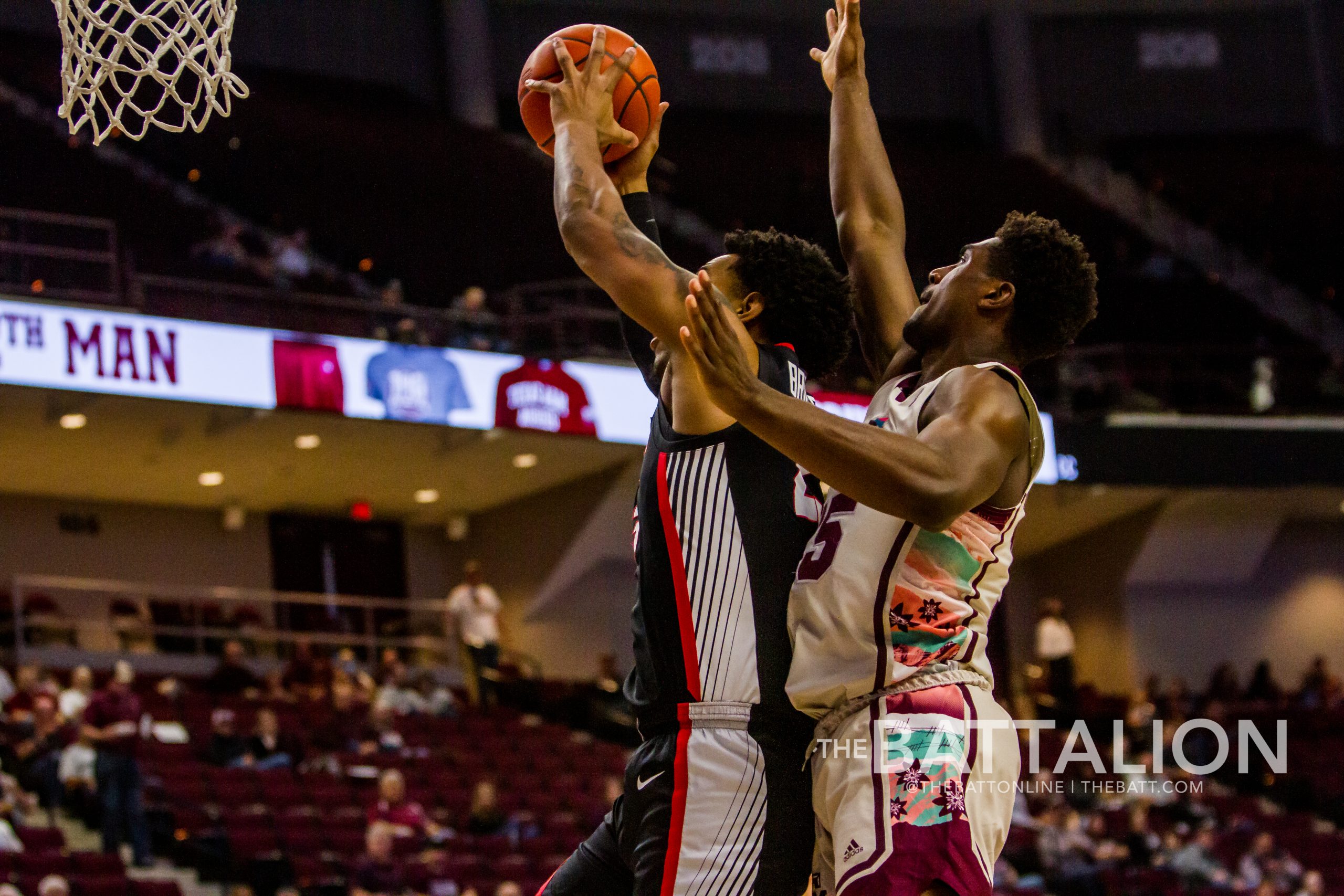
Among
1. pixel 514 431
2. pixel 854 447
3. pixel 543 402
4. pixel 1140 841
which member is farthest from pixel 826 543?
pixel 514 431

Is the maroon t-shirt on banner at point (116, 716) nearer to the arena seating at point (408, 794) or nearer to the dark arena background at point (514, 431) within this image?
the dark arena background at point (514, 431)

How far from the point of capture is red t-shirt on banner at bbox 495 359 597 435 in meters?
17.3

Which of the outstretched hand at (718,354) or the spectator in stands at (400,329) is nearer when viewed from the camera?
the outstretched hand at (718,354)

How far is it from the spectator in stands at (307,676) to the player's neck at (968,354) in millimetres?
12117

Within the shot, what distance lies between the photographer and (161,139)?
20234 millimetres

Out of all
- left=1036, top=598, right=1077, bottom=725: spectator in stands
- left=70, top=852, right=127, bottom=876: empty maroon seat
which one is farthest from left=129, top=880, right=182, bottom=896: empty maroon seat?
left=1036, top=598, right=1077, bottom=725: spectator in stands

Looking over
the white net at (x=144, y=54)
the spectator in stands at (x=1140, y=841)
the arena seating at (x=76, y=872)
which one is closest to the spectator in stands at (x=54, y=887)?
the arena seating at (x=76, y=872)

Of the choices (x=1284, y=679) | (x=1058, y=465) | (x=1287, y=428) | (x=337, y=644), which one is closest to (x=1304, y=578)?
(x=1284, y=679)

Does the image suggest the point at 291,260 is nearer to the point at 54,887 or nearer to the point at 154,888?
the point at 154,888

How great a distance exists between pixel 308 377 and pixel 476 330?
168cm

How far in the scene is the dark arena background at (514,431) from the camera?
1306cm

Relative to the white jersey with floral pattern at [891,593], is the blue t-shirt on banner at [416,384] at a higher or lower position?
higher

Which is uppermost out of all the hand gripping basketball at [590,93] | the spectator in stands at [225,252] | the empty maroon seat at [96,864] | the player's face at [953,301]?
the spectator in stands at [225,252]

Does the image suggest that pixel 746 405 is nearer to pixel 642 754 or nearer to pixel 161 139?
pixel 642 754
